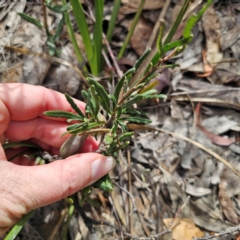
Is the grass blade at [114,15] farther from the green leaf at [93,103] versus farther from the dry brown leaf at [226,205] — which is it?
the dry brown leaf at [226,205]

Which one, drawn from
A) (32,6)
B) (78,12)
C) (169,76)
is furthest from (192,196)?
(32,6)

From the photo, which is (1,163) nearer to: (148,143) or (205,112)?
(148,143)

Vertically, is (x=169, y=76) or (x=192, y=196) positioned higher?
(x=169, y=76)

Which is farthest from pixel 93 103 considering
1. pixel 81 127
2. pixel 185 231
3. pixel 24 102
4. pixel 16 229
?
pixel 185 231

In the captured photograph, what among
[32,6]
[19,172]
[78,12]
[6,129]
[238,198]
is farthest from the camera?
[32,6]

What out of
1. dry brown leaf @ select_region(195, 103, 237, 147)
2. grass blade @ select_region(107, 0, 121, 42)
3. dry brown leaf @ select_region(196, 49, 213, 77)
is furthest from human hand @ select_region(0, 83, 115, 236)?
dry brown leaf @ select_region(196, 49, 213, 77)

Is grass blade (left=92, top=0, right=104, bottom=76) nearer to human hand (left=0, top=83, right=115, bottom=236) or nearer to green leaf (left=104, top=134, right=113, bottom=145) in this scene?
human hand (left=0, top=83, right=115, bottom=236)
